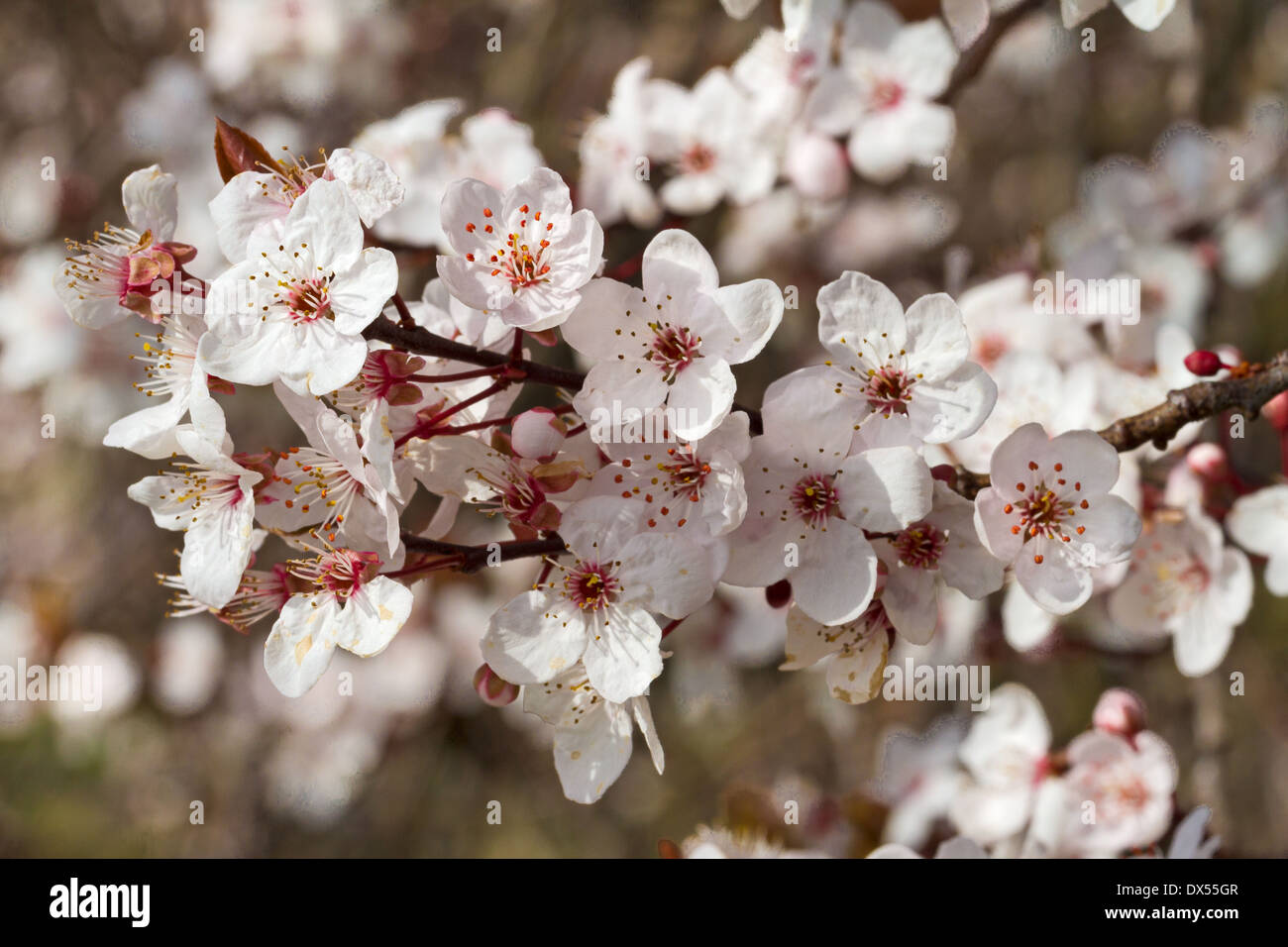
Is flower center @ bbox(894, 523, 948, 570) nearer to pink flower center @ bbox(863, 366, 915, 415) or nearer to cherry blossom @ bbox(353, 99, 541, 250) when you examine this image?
pink flower center @ bbox(863, 366, 915, 415)

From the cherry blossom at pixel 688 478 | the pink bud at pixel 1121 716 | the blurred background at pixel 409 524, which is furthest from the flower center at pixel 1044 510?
the blurred background at pixel 409 524

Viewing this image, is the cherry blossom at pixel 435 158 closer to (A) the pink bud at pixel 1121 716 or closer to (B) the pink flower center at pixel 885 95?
(B) the pink flower center at pixel 885 95

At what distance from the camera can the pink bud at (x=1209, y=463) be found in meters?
1.27

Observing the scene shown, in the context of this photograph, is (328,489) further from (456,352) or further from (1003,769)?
(1003,769)

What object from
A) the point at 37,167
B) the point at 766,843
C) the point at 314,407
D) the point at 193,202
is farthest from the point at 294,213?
the point at 37,167

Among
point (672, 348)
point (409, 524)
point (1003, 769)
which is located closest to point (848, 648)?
point (672, 348)

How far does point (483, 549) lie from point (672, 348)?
9.1 inches

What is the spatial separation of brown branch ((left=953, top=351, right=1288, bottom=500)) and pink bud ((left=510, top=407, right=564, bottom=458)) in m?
0.38

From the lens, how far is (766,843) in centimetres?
139

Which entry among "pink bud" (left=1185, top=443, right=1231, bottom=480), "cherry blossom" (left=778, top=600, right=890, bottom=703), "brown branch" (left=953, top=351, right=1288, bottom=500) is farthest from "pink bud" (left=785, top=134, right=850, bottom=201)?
"cherry blossom" (left=778, top=600, right=890, bottom=703)

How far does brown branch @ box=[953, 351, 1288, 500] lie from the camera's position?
38.1 inches

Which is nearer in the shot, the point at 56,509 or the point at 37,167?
the point at 37,167

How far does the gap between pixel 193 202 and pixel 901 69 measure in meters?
1.52

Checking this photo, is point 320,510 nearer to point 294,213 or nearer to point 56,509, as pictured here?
point 294,213
